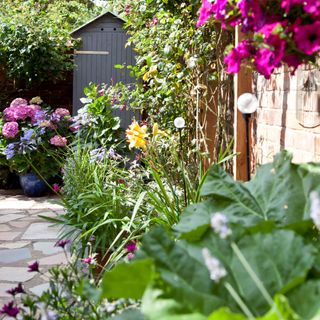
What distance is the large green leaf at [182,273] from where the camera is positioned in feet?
3.45

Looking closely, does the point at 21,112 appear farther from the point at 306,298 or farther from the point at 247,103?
the point at 306,298

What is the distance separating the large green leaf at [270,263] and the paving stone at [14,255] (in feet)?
10.3

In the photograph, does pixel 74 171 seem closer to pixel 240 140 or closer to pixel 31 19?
pixel 240 140

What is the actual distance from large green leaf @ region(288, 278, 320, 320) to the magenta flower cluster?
0.57m

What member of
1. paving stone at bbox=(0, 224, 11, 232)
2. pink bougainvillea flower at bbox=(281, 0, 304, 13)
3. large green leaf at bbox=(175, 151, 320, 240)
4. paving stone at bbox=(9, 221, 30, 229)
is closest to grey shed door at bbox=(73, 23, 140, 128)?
paving stone at bbox=(9, 221, 30, 229)

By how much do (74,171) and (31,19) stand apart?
409 cm

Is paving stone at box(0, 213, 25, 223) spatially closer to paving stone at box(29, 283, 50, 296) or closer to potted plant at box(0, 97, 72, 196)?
potted plant at box(0, 97, 72, 196)

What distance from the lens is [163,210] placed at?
9.12 feet

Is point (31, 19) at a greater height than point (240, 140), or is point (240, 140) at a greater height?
point (31, 19)

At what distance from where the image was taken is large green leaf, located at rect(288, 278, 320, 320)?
3.31 ft

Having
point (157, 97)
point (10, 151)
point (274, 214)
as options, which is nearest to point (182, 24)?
point (157, 97)

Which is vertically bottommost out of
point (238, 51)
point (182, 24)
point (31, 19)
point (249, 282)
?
point (249, 282)

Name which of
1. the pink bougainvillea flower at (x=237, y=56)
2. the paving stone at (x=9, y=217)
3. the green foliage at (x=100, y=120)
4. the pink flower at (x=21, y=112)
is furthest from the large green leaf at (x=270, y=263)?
the pink flower at (x=21, y=112)

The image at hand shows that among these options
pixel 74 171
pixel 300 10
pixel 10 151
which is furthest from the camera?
pixel 10 151
